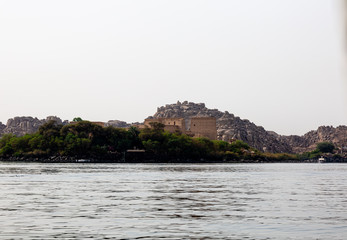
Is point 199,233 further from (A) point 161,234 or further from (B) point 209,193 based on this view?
(B) point 209,193

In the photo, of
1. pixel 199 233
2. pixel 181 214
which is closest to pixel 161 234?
pixel 199 233

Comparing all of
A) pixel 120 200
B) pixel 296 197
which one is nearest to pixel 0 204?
pixel 120 200

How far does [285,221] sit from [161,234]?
8431mm

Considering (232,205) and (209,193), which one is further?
(209,193)

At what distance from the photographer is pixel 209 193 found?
54719 mm

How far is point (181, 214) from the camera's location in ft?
120

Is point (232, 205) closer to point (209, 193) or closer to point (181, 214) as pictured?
point (181, 214)

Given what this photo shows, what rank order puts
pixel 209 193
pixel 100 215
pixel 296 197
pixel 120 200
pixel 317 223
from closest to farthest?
pixel 317 223, pixel 100 215, pixel 120 200, pixel 296 197, pixel 209 193

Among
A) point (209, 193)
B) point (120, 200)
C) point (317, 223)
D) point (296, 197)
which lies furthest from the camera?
point (209, 193)

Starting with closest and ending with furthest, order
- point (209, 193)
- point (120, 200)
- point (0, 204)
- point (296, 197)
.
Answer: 1. point (0, 204)
2. point (120, 200)
3. point (296, 197)
4. point (209, 193)

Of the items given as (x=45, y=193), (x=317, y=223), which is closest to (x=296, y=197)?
(x=317, y=223)

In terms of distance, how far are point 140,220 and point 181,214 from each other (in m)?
3.73

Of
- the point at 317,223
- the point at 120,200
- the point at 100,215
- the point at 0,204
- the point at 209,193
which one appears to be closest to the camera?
the point at 317,223

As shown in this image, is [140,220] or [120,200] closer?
[140,220]
